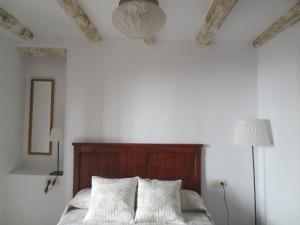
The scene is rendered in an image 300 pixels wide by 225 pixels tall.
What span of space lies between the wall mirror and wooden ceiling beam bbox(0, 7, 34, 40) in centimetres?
64

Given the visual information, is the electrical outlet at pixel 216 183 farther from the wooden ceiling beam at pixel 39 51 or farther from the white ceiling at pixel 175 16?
the wooden ceiling beam at pixel 39 51

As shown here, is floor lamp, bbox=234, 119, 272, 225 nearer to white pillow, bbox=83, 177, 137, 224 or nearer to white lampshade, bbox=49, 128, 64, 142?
white pillow, bbox=83, 177, 137, 224

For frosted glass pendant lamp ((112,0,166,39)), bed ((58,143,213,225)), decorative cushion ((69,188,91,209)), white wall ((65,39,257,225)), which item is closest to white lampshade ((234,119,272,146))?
white wall ((65,39,257,225))

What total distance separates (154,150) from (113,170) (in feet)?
1.77

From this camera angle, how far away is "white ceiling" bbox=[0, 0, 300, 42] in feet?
5.80

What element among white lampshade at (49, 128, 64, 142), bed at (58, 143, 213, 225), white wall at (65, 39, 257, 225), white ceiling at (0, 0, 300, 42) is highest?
white ceiling at (0, 0, 300, 42)

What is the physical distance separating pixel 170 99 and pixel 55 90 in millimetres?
1598

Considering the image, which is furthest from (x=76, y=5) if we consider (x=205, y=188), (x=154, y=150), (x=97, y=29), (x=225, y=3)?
(x=205, y=188)

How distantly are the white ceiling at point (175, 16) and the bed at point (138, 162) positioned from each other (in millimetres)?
1339

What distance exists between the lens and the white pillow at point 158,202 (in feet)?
6.08

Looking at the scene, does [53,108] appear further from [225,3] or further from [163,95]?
[225,3]

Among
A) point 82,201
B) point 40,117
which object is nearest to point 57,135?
point 40,117

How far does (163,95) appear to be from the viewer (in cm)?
252

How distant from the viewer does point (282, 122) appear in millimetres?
2057
